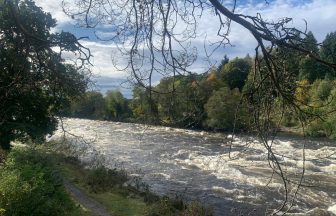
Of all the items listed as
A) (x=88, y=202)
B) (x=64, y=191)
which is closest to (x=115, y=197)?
(x=88, y=202)

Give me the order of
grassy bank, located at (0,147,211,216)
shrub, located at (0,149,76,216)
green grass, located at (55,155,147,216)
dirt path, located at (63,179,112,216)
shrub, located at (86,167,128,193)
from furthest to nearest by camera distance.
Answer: shrub, located at (86,167,128,193)
green grass, located at (55,155,147,216)
dirt path, located at (63,179,112,216)
grassy bank, located at (0,147,211,216)
shrub, located at (0,149,76,216)

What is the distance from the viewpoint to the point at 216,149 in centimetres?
2795

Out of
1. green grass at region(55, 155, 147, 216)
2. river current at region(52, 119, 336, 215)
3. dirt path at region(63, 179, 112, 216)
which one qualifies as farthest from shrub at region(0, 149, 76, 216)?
green grass at region(55, 155, 147, 216)

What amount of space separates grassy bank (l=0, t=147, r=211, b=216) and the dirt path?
0.24 meters

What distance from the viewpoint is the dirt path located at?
15.0 meters

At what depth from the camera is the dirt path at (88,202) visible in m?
15.0

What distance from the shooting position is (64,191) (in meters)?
14.0

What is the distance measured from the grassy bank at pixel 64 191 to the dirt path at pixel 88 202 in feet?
0.77

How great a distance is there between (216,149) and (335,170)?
8.70m

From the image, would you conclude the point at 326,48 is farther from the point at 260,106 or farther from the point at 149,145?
the point at 149,145

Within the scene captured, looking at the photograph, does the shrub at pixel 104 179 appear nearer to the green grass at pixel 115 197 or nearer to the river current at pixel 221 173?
the green grass at pixel 115 197

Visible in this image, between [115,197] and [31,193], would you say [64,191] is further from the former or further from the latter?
[115,197]

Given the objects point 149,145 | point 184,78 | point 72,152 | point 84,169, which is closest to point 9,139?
point 84,169

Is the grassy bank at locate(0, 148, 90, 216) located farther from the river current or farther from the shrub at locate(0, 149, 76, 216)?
the river current
